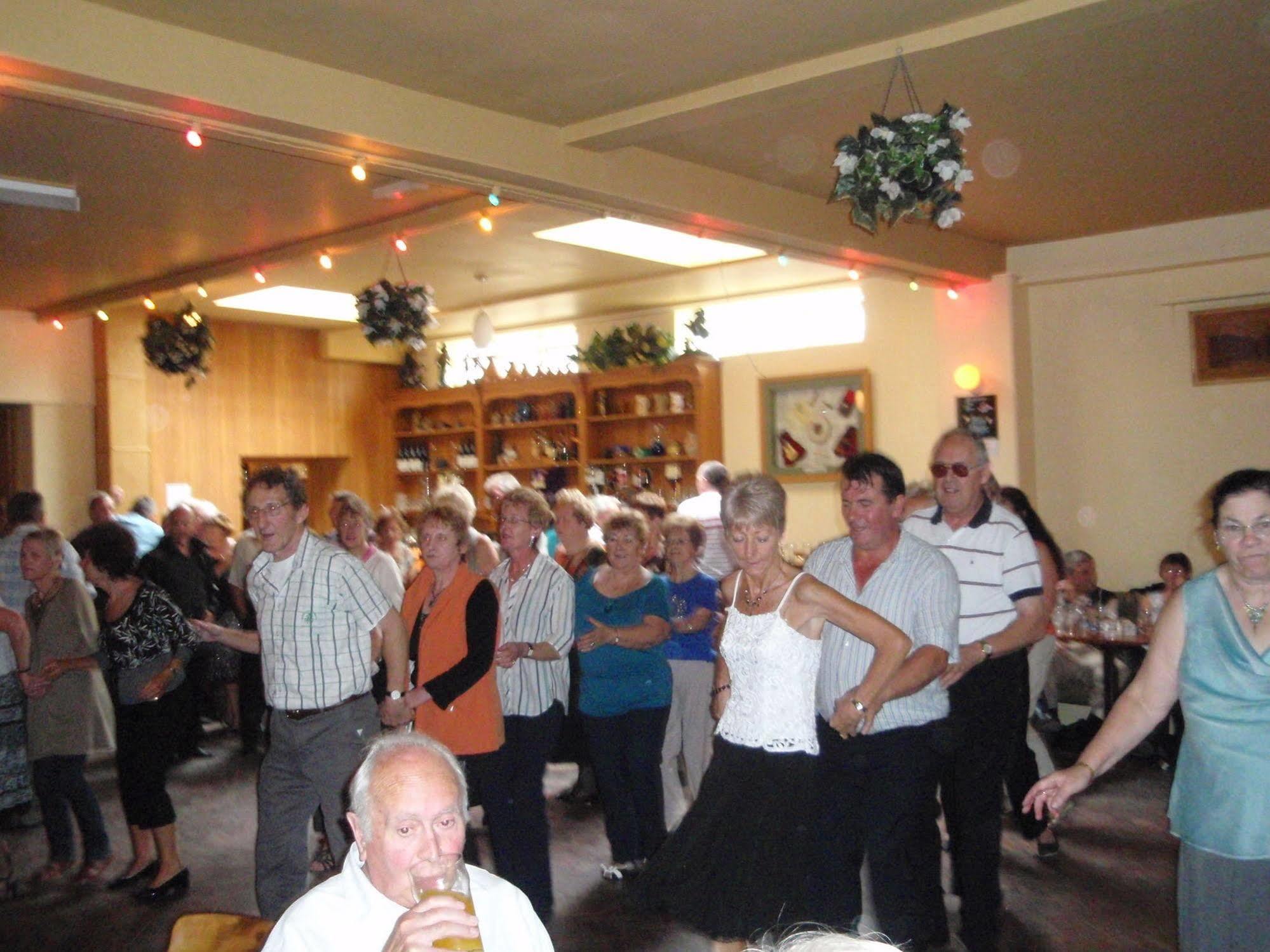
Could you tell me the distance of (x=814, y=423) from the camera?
10023 millimetres

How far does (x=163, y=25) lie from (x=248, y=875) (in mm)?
3609

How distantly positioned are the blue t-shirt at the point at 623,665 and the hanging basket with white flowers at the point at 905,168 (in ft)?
5.76

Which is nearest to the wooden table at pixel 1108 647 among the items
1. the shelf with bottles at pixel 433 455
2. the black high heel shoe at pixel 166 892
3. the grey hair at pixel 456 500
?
the grey hair at pixel 456 500

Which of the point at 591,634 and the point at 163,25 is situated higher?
the point at 163,25

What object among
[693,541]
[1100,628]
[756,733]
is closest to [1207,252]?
[1100,628]

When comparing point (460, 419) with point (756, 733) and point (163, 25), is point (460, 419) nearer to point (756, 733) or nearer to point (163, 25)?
point (163, 25)

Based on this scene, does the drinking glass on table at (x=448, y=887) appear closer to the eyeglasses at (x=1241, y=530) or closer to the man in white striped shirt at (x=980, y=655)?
the eyeglasses at (x=1241, y=530)

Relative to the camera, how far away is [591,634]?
15.8ft

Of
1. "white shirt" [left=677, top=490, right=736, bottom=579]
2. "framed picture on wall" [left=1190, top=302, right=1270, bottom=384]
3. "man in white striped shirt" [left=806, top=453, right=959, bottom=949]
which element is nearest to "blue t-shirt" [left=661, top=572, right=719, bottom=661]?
"white shirt" [left=677, top=490, right=736, bottom=579]

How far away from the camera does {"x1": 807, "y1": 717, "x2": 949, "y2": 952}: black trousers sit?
3.43m

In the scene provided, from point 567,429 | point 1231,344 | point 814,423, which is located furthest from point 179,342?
point 1231,344

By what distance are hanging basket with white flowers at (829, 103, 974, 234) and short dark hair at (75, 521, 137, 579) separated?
3178 mm

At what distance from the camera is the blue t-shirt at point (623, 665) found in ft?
16.1

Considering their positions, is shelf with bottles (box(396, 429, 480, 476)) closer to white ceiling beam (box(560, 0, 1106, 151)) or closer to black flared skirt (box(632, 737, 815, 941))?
white ceiling beam (box(560, 0, 1106, 151))
